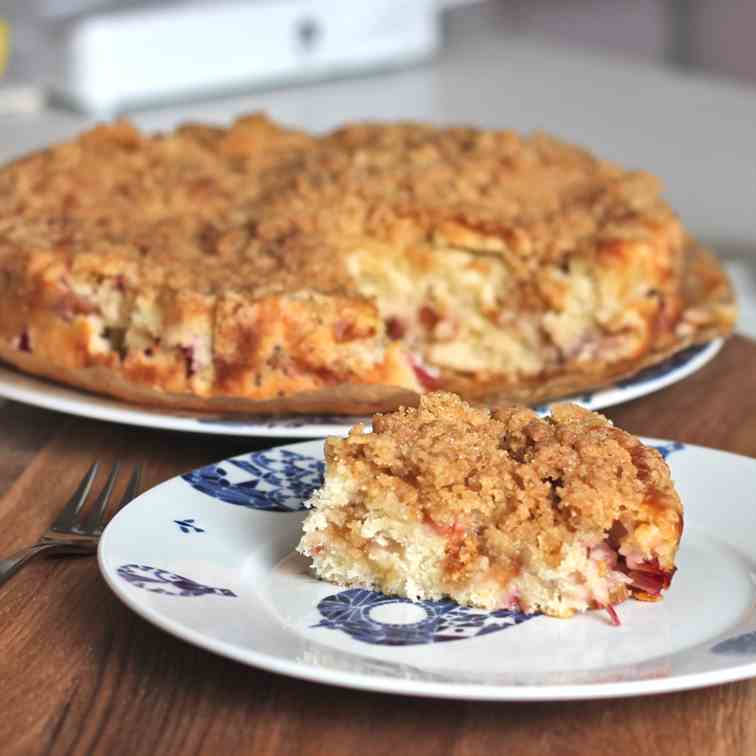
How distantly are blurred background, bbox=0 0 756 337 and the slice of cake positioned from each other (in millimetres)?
1946

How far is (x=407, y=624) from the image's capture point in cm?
138

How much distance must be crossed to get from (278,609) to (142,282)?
84 centimetres

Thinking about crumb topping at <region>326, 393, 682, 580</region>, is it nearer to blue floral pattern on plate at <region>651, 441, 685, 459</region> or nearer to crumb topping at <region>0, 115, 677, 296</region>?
blue floral pattern on plate at <region>651, 441, 685, 459</region>

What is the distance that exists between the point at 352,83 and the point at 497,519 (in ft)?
10.2

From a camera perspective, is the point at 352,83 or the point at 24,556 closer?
the point at 24,556

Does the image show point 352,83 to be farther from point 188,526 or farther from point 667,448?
point 188,526

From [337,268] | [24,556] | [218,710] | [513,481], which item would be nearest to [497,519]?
[513,481]

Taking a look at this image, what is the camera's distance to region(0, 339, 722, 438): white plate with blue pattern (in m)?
1.93

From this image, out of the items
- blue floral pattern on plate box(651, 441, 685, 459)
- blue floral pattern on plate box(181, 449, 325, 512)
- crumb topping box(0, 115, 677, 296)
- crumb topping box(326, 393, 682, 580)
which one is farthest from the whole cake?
crumb topping box(326, 393, 682, 580)

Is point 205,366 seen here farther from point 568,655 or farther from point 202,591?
point 568,655

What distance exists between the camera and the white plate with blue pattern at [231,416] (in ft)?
6.35

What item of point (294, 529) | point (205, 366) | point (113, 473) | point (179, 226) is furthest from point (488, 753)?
point (179, 226)

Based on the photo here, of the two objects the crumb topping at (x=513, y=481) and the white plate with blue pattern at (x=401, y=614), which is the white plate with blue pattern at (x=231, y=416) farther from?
the crumb topping at (x=513, y=481)

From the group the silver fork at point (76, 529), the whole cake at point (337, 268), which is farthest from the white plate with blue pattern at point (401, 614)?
the whole cake at point (337, 268)
